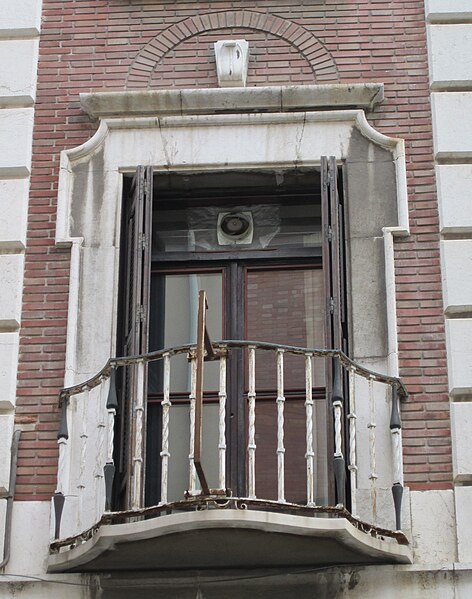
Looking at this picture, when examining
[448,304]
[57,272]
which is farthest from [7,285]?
[448,304]

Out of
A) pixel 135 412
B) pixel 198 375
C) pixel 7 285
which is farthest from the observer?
pixel 7 285

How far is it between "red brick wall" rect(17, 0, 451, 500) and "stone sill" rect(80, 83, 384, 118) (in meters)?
0.19

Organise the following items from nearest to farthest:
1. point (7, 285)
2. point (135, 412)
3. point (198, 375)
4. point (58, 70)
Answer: point (198, 375) < point (135, 412) < point (7, 285) < point (58, 70)

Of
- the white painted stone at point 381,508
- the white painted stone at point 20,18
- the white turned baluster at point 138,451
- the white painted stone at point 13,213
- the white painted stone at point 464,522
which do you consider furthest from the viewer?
the white painted stone at point 20,18

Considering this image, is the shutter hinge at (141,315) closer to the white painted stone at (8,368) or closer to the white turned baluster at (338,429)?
the white painted stone at (8,368)

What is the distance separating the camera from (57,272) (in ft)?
37.3

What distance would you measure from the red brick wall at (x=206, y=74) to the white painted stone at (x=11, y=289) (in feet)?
0.23

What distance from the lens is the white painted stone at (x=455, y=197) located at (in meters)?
11.3

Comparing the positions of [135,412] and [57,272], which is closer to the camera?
[135,412]

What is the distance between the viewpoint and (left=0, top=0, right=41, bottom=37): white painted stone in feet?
40.2

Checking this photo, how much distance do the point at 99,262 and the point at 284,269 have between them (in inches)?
53.5

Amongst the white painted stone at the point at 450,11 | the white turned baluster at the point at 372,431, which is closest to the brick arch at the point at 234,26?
the white painted stone at the point at 450,11

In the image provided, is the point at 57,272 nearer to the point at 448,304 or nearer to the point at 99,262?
the point at 99,262

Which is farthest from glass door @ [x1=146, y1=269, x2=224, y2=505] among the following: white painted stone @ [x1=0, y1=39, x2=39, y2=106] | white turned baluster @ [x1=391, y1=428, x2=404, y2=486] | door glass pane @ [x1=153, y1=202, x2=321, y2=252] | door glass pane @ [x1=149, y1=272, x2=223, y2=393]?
white painted stone @ [x1=0, y1=39, x2=39, y2=106]
